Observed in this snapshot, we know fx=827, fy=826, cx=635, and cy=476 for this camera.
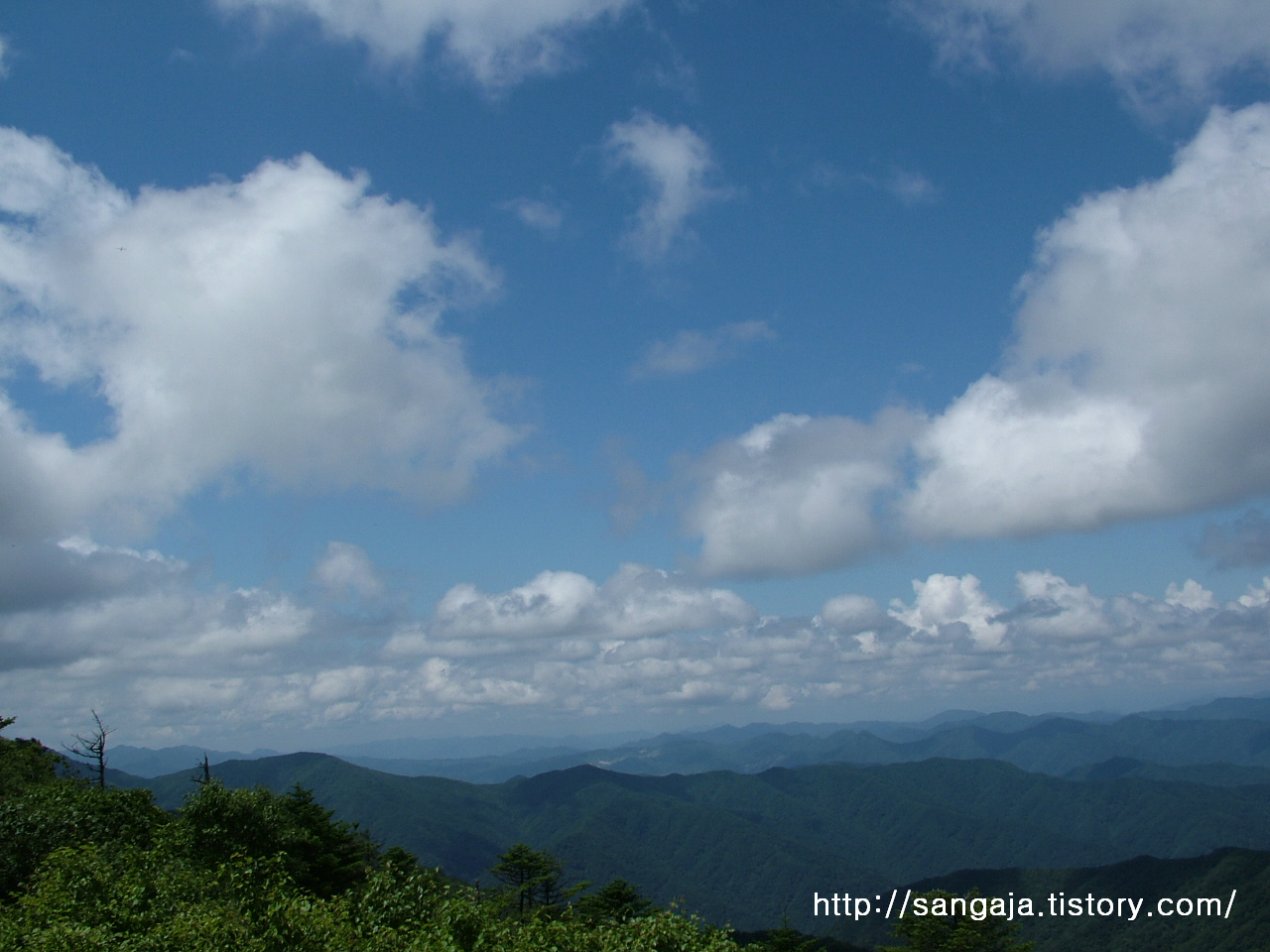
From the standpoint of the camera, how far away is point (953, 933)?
80.8 m

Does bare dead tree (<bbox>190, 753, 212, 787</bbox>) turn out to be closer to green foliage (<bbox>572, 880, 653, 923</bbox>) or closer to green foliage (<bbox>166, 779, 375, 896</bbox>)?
green foliage (<bbox>166, 779, 375, 896</bbox>)

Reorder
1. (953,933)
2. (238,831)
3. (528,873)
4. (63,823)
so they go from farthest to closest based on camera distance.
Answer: (528,873) → (953,933) → (238,831) → (63,823)

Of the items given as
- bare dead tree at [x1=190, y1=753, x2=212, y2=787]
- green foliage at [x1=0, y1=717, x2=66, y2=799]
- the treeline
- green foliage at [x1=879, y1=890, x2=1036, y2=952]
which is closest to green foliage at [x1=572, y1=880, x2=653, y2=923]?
green foliage at [x1=879, y1=890, x2=1036, y2=952]

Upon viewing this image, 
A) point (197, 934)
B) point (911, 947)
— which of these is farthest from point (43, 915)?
point (911, 947)

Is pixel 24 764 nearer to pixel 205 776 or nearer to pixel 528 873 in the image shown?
pixel 205 776

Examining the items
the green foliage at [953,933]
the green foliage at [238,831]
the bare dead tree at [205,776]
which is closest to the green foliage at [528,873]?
the green foliage at [238,831]

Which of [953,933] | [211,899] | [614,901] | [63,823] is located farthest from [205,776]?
[953,933]

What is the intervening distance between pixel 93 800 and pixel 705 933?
40.5 metres

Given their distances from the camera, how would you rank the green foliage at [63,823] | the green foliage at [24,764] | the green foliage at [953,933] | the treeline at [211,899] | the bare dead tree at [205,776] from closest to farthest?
the treeline at [211,899]
the green foliage at [63,823]
the bare dead tree at [205,776]
the green foliage at [24,764]
the green foliage at [953,933]

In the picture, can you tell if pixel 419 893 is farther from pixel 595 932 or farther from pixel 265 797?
pixel 265 797

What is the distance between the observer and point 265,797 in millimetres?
54375

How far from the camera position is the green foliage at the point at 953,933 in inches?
3152

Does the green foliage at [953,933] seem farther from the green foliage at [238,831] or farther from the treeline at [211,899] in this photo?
the green foliage at [238,831]

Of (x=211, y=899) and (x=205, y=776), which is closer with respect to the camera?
(x=211, y=899)
